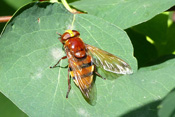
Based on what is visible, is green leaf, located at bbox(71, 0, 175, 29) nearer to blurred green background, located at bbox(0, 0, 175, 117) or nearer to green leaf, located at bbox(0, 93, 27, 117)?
blurred green background, located at bbox(0, 0, 175, 117)

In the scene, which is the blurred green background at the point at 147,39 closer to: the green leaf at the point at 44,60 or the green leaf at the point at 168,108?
the green leaf at the point at 44,60

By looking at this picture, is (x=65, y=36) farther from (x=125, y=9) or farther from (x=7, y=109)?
(x=7, y=109)

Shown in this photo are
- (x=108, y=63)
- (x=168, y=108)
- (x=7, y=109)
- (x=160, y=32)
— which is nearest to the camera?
(x=168, y=108)

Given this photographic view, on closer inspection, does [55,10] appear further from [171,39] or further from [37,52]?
[171,39]

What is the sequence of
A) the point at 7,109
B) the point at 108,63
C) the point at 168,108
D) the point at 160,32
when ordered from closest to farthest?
the point at 168,108
the point at 108,63
the point at 7,109
the point at 160,32

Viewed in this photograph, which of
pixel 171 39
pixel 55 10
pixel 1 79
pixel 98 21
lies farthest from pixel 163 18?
pixel 1 79

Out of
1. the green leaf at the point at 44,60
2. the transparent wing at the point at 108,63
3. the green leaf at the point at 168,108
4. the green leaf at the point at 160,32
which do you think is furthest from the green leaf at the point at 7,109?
the green leaf at the point at 168,108

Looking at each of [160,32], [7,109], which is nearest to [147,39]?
[160,32]
